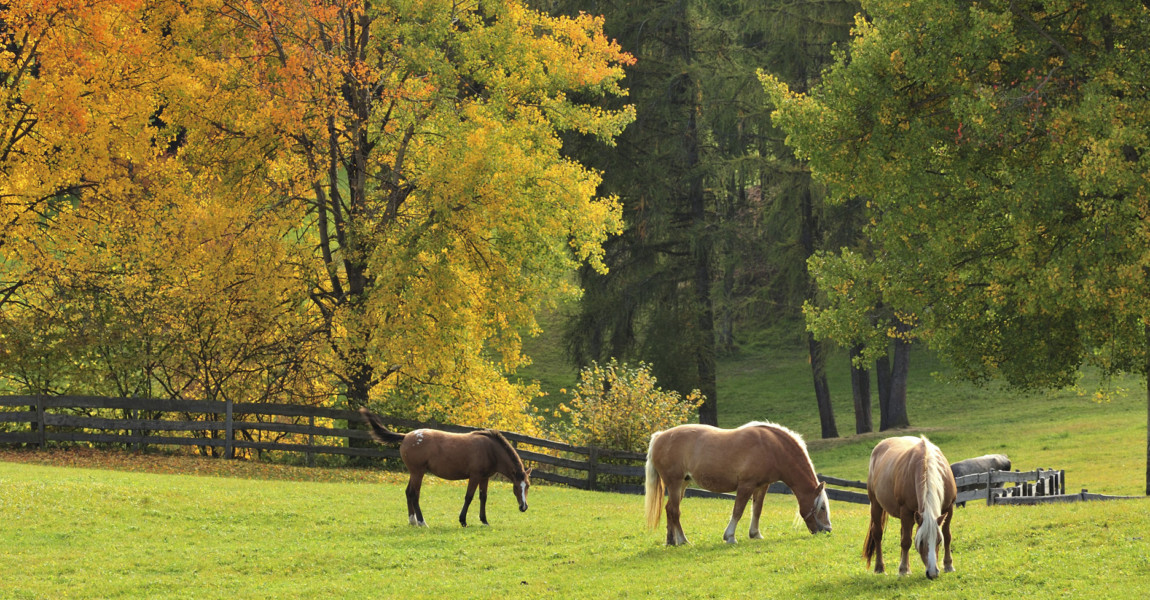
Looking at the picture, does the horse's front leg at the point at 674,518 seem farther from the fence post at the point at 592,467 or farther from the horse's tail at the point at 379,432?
the fence post at the point at 592,467

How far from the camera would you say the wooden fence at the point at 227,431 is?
75.6 ft

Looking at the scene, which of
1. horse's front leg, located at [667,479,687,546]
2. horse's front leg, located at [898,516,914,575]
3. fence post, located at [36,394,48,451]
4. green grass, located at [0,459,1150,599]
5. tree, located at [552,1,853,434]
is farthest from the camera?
tree, located at [552,1,853,434]

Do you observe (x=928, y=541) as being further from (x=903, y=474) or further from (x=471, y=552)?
(x=471, y=552)

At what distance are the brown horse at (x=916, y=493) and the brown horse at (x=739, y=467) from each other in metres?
2.85

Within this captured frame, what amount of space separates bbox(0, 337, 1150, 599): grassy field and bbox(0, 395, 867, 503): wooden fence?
0.73 m

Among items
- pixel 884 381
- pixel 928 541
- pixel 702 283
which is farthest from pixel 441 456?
pixel 884 381

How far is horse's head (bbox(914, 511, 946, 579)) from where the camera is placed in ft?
32.2

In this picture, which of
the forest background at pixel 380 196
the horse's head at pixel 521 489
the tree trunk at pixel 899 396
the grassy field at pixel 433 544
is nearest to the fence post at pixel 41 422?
the grassy field at pixel 433 544

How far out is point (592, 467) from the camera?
77.8ft

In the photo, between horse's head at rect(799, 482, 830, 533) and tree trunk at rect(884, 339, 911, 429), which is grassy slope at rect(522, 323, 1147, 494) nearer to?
tree trunk at rect(884, 339, 911, 429)

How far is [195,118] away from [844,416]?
30.2 meters

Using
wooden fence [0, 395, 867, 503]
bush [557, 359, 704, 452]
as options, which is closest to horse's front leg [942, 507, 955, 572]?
wooden fence [0, 395, 867, 503]

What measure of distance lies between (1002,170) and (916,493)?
24.3 feet

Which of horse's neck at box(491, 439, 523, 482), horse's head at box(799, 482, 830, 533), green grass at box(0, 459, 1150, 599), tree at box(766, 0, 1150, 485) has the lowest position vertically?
green grass at box(0, 459, 1150, 599)
